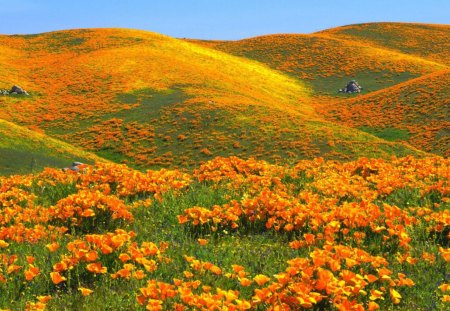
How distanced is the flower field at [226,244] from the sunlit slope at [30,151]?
18.6 m

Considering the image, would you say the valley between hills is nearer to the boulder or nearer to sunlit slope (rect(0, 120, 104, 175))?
sunlit slope (rect(0, 120, 104, 175))

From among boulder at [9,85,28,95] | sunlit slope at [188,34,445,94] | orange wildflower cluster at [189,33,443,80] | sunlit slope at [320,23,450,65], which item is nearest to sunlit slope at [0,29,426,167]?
boulder at [9,85,28,95]

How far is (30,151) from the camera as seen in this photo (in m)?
A: 33.4

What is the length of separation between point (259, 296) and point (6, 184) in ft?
30.4

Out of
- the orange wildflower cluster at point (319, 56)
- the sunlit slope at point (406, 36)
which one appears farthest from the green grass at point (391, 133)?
the sunlit slope at point (406, 36)

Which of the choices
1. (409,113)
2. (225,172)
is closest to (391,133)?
(409,113)

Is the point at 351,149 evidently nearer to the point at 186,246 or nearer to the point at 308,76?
the point at 186,246

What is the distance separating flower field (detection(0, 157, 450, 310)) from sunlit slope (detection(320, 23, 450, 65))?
8466cm

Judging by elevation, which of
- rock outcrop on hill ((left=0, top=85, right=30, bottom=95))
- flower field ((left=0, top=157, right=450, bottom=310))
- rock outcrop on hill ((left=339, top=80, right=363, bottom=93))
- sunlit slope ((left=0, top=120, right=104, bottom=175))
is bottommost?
sunlit slope ((left=0, top=120, right=104, bottom=175))

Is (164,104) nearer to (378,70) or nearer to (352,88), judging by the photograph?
(352,88)

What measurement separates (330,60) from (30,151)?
199 feet

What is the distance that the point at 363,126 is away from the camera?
156 feet

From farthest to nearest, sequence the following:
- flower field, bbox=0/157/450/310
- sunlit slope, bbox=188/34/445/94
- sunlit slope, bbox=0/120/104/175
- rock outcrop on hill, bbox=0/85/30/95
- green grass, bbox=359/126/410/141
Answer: sunlit slope, bbox=188/34/445/94 < rock outcrop on hill, bbox=0/85/30/95 < green grass, bbox=359/126/410/141 < sunlit slope, bbox=0/120/104/175 < flower field, bbox=0/157/450/310

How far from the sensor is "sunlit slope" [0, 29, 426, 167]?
3597cm
